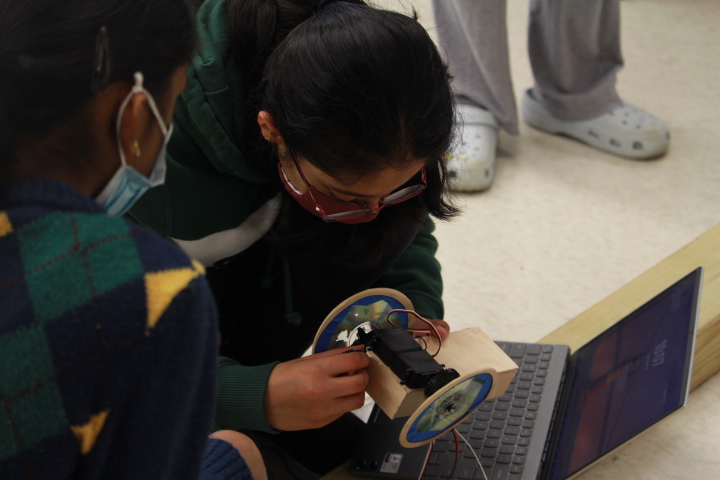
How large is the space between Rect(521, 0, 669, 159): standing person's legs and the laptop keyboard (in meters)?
1.28

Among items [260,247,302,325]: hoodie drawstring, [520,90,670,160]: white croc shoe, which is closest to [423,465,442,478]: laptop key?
[260,247,302,325]: hoodie drawstring

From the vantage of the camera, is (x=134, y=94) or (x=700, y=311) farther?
(x=700, y=311)

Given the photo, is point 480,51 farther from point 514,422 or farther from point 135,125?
point 135,125

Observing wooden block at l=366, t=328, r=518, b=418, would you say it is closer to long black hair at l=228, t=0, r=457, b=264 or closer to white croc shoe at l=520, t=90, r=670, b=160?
long black hair at l=228, t=0, r=457, b=264

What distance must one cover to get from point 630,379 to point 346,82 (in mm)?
482

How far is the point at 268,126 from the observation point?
0.88m

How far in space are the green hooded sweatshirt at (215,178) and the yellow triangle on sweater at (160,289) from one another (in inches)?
16.2

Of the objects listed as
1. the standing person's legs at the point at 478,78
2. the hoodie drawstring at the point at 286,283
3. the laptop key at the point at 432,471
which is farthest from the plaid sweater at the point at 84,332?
the standing person's legs at the point at 478,78

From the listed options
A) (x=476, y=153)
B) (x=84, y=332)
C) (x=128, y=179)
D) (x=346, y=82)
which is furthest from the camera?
(x=476, y=153)

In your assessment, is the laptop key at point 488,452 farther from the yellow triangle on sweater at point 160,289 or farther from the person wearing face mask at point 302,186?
the yellow triangle on sweater at point 160,289

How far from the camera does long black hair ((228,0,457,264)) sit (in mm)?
784

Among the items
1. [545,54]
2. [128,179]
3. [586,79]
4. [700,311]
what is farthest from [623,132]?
[128,179]

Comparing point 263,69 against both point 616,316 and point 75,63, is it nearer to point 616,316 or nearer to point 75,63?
point 75,63

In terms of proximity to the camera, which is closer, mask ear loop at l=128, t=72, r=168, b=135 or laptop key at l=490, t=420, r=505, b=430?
mask ear loop at l=128, t=72, r=168, b=135
